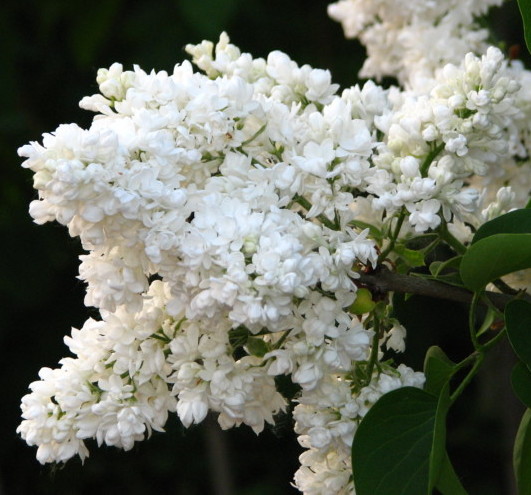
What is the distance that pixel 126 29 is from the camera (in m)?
2.14

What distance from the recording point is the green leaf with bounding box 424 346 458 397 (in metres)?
0.92

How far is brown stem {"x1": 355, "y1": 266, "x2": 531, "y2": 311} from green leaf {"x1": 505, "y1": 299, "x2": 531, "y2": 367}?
61mm

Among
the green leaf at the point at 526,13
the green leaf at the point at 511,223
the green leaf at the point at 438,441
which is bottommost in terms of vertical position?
the green leaf at the point at 438,441

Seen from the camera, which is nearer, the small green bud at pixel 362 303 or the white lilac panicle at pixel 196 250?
the white lilac panicle at pixel 196 250

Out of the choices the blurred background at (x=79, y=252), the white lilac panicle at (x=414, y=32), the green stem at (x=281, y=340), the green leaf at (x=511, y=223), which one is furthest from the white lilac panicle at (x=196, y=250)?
the blurred background at (x=79, y=252)

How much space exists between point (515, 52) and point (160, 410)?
82 centimetres

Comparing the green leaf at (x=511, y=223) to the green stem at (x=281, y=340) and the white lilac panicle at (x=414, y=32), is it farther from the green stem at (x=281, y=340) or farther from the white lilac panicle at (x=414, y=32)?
the white lilac panicle at (x=414, y=32)

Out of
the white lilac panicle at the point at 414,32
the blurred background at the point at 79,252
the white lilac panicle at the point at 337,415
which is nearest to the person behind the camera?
the white lilac panicle at the point at 337,415

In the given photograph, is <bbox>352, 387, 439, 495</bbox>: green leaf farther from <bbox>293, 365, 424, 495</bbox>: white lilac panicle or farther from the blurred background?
the blurred background

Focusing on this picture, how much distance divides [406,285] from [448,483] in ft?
0.61

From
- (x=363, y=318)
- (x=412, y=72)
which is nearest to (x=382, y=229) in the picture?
(x=363, y=318)

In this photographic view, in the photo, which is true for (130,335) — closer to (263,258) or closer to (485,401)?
(263,258)

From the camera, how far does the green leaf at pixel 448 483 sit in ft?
2.96

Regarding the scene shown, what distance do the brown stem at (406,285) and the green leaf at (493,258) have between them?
5cm
